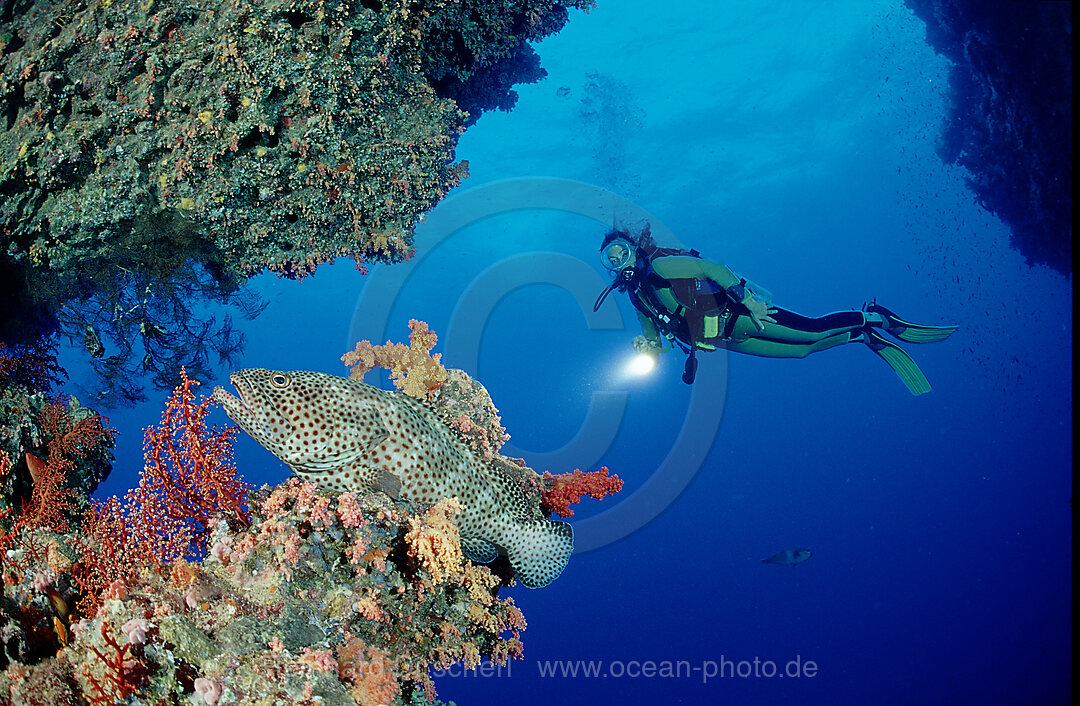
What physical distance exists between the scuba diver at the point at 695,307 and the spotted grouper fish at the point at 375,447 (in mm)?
6169

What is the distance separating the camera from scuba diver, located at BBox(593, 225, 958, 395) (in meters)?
9.41

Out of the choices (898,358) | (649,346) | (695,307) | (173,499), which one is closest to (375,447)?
(173,499)

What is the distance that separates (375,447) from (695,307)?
775cm

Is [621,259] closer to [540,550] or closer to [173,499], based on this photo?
[540,550]

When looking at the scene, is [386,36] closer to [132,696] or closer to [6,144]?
[6,144]

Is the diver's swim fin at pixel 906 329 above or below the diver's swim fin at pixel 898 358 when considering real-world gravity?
above

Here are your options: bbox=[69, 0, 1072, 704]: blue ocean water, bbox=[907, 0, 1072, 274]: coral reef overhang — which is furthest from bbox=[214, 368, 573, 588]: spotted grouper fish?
bbox=[69, 0, 1072, 704]: blue ocean water

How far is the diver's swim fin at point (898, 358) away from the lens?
12008 millimetres

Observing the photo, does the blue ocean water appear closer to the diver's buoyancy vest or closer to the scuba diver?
the scuba diver

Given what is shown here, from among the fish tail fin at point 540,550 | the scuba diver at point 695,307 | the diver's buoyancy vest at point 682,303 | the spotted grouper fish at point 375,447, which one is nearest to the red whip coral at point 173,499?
the spotted grouper fish at point 375,447

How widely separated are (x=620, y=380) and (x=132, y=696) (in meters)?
88.5

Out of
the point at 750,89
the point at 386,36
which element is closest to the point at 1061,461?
the point at 750,89

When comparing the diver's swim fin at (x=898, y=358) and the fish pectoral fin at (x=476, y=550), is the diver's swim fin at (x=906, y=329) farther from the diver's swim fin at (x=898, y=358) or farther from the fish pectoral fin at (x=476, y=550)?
the fish pectoral fin at (x=476, y=550)

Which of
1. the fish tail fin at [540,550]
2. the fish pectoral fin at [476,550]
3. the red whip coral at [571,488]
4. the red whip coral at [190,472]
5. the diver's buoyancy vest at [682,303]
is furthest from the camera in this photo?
the diver's buoyancy vest at [682,303]
